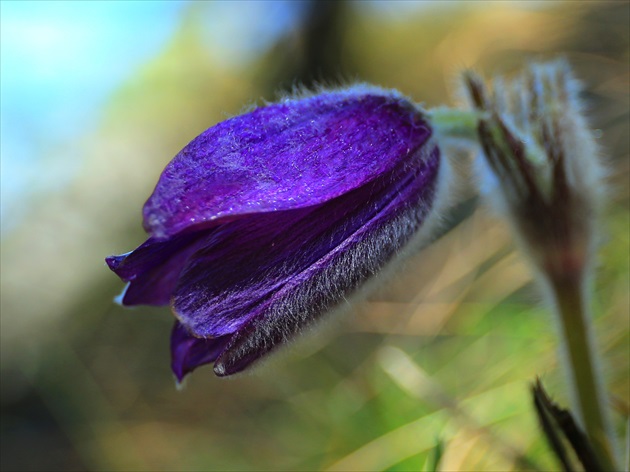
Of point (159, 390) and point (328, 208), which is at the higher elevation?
point (328, 208)

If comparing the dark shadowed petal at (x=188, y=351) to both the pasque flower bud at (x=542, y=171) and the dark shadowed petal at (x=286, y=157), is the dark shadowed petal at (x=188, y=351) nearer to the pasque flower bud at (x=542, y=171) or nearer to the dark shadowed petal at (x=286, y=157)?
the dark shadowed petal at (x=286, y=157)

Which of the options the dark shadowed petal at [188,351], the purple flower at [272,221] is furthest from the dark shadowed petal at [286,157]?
the dark shadowed petal at [188,351]

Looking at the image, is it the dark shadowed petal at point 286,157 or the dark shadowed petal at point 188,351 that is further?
the dark shadowed petal at point 188,351

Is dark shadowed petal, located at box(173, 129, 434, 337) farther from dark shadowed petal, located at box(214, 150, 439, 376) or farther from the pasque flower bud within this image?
the pasque flower bud

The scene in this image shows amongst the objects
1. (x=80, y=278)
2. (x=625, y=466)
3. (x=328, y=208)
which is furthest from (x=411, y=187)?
(x=80, y=278)

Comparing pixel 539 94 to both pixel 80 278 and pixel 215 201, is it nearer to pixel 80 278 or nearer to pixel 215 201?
pixel 215 201

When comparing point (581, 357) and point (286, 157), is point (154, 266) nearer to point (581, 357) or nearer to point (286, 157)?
point (286, 157)

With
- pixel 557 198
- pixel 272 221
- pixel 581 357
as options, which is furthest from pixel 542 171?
pixel 272 221
